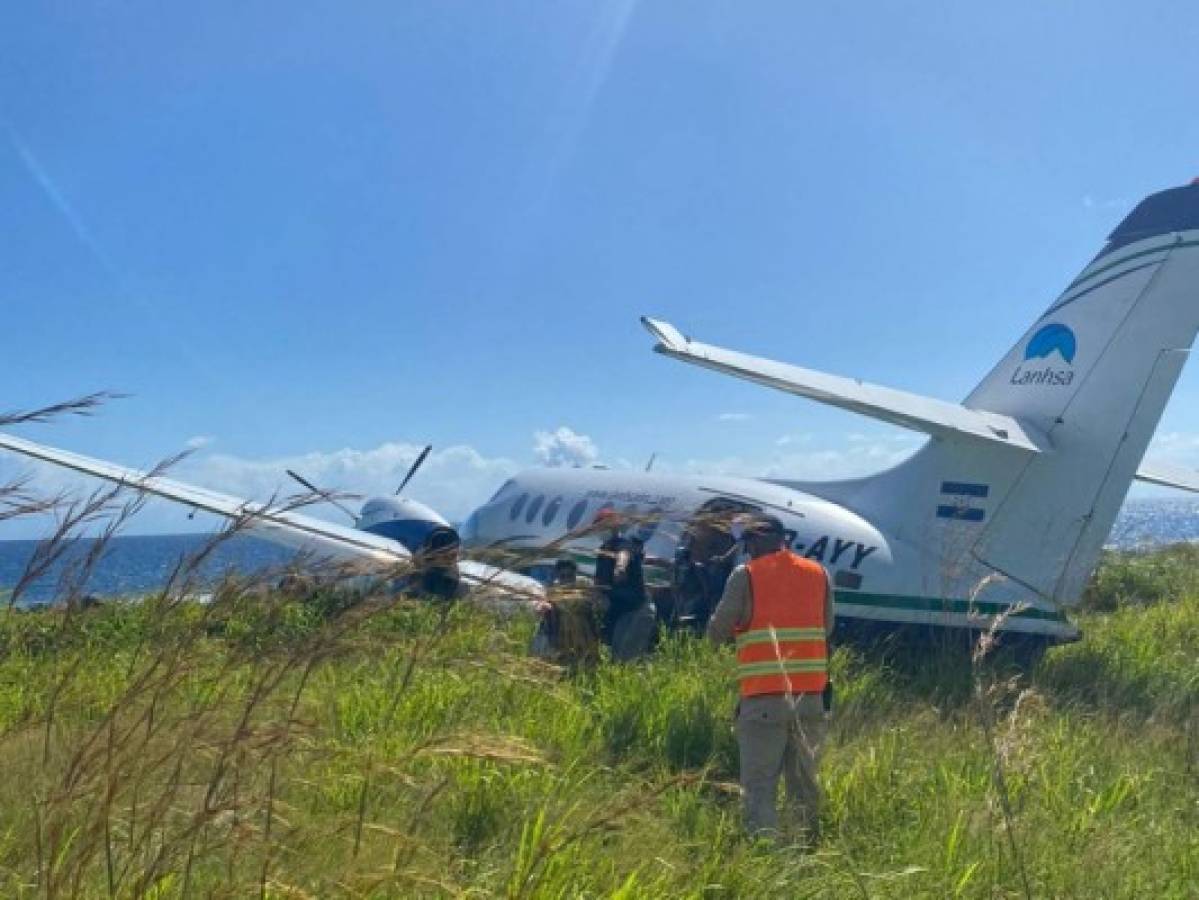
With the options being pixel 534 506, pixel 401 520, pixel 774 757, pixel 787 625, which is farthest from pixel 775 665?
pixel 401 520

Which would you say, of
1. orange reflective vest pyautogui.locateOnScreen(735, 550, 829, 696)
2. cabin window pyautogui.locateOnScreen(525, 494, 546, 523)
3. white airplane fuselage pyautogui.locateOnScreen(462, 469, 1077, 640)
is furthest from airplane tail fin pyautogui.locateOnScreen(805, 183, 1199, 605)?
cabin window pyautogui.locateOnScreen(525, 494, 546, 523)

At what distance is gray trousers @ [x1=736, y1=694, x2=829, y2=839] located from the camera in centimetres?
529

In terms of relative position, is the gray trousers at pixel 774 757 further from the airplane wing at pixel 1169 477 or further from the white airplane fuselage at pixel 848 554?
the airplane wing at pixel 1169 477

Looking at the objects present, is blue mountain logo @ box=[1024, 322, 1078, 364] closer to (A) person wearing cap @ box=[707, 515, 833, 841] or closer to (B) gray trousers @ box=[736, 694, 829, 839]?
(A) person wearing cap @ box=[707, 515, 833, 841]

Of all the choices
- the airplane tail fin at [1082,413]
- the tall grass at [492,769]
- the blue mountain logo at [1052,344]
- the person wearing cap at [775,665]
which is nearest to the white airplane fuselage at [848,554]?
the airplane tail fin at [1082,413]

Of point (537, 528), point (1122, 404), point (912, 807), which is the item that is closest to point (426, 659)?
point (912, 807)

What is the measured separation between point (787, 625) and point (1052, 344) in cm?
641

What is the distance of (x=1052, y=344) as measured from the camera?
35.5 ft

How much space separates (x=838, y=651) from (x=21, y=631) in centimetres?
726

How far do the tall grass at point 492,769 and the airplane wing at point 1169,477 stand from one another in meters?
5.46

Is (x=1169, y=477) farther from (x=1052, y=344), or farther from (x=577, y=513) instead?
(x=577, y=513)

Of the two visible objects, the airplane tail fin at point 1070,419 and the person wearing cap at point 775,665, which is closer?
the person wearing cap at point 775,665

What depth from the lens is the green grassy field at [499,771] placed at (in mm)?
2342

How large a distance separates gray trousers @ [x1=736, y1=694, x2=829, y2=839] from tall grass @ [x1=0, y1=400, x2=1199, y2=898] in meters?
0.13
